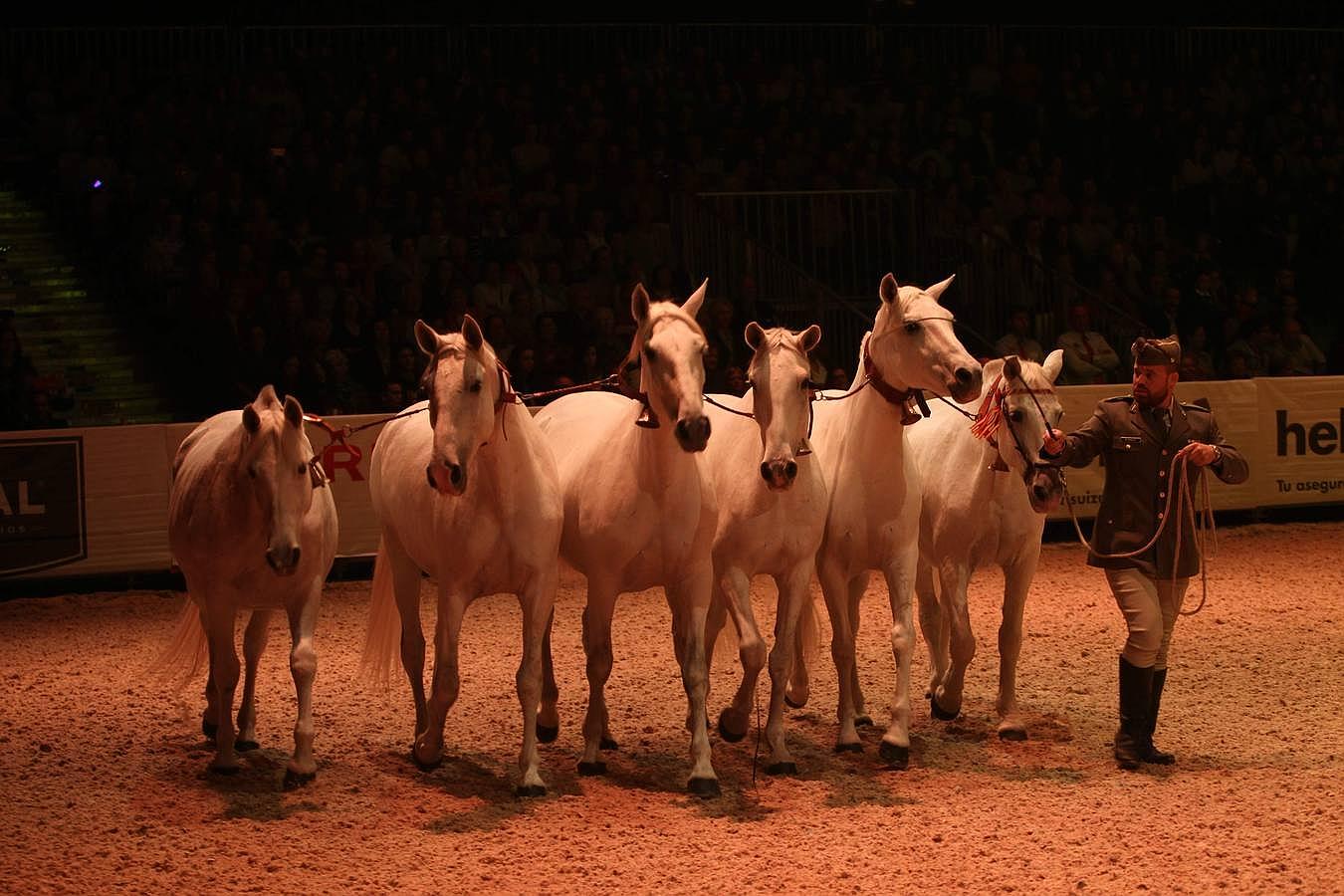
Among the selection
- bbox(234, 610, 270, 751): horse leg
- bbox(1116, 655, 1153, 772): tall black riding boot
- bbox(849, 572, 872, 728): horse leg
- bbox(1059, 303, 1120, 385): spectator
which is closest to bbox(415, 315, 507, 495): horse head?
bbox(234, 610, 270, 751): horse leg

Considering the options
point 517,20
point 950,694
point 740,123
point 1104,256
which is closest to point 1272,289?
point 1104,256

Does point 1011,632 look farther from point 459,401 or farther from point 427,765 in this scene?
A: point 459,401

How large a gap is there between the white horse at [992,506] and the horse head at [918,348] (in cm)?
54

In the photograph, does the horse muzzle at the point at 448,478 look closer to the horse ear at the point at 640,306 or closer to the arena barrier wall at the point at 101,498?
the horse ear at the point at 640,306

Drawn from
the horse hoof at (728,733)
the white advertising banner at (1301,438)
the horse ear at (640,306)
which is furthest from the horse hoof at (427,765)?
the white advertising banner at (1301,438)

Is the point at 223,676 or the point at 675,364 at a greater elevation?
the point at 675,364

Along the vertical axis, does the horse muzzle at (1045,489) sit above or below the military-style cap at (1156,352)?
below

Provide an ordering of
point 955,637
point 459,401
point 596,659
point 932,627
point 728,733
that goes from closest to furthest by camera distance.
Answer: point 459,401 < point 596,659 < point 728,733 < point 955,637 < point 932,627

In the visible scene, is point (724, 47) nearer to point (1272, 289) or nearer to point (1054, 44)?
point (1054, 44)

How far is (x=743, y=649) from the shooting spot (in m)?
6.67

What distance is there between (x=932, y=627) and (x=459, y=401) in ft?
11.0

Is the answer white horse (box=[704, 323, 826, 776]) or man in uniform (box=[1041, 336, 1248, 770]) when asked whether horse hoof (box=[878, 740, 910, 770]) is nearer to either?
white horse (box=[704, 323, 826, 776])

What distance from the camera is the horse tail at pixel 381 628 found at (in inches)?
308

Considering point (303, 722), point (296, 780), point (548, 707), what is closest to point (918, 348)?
point (548, 707)
